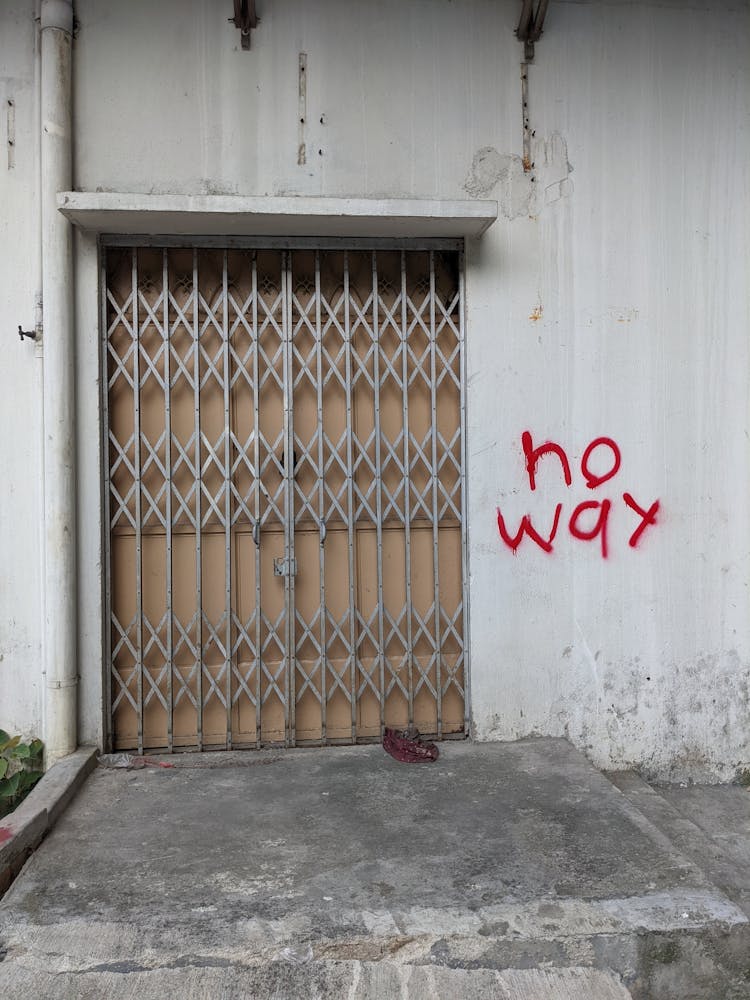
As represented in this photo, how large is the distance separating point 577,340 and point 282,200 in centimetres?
173

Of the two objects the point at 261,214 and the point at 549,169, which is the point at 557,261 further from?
the point at 261,214

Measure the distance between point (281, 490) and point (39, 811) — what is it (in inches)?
74.2

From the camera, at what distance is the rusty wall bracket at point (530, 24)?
13.4 ft

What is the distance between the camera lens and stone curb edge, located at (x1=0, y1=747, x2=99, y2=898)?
3.05 meters

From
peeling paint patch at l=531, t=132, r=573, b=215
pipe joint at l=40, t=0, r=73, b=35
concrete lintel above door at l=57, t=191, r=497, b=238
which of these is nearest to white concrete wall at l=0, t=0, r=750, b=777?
peeling paint patch at l=531, t=132, r=573, b=215

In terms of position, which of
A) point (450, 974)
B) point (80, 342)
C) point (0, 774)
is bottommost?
point (450, 974)

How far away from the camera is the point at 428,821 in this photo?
3.39 metres

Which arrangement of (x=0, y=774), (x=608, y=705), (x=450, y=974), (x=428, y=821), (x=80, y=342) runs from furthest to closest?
(x=608, y=705) < (x=80, y=342) < (x=0, y=774) < (x=428, y=821) < (x=450, y=974)

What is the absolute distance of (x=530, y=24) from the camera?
4180mm

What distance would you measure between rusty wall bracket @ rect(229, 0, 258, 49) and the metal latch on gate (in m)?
2.71

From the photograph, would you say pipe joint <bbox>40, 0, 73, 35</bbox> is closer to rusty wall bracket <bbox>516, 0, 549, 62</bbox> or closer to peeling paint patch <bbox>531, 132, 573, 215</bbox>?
rusty wall bracket <bbox>516, 0, 549, 62</bbox>

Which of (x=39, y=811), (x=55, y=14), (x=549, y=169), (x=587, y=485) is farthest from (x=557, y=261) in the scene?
(x=39, y=811)

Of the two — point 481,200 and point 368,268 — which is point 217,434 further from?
point 481,200

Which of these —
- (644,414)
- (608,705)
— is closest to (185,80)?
(644,414)
